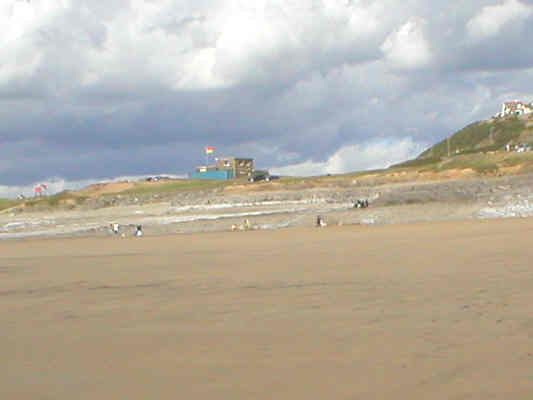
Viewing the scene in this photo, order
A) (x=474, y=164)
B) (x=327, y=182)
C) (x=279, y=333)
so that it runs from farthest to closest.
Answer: (x=327, y=182) → (x=474, y=164) → (x=279, y=333)

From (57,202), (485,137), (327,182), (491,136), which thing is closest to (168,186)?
(57,202)

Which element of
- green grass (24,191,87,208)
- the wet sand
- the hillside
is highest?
the hillside

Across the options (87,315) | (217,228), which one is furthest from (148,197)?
(87,315)

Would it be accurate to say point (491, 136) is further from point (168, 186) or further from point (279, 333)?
point (279, 333)

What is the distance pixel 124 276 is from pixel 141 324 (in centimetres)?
660

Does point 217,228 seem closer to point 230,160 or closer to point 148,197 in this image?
point 148,197

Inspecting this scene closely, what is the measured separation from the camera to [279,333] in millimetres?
8164

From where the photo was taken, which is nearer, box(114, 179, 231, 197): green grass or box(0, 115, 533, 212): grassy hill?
box(0, 115, 533, 212): grassy hill

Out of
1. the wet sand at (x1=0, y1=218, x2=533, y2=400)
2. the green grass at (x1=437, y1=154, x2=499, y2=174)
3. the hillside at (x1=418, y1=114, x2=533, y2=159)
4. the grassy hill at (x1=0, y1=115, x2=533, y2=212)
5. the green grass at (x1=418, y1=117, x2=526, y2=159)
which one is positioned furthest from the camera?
the green grass at (x1=418, y1=117, x2=526, y2=159)

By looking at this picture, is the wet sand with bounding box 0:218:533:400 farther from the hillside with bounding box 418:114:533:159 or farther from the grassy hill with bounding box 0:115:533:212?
the hillside with bounding box 418:114:533:159

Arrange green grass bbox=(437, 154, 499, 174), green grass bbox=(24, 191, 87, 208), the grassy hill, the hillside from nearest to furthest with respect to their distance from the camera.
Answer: green grass bbox=(437, 154, 499, 174), the grassy hill, green grass bbox=(24, 191, 87, 208), the hillside

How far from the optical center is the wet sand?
6078 millimetres

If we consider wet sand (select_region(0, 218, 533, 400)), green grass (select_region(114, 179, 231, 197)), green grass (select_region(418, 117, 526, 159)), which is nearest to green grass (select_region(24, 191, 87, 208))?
green grass (select_region(114, 179, 231, 197))

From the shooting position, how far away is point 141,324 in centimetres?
904
